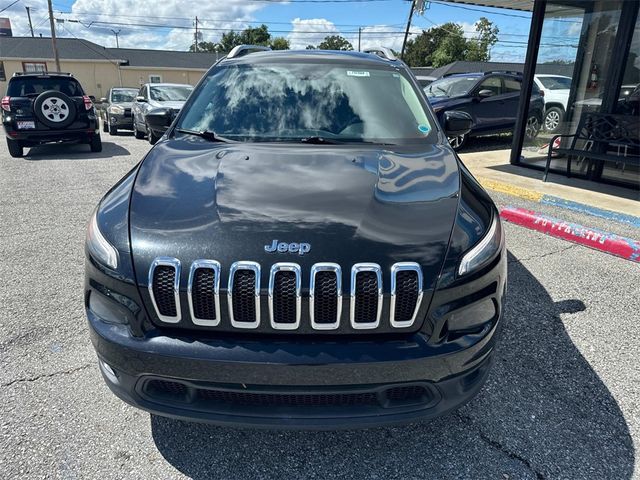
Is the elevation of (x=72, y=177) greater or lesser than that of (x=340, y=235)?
lesser

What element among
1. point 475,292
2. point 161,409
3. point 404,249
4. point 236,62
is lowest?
point 161,409

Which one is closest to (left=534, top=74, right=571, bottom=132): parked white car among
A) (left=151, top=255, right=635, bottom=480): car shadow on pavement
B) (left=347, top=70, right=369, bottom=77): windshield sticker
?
(left=347, top=70, right=369, bottom=77): windshield sticker

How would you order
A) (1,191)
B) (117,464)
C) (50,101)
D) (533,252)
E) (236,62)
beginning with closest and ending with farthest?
(117,464) < (236,62) < (533,252) < (1,191) < (50,101)

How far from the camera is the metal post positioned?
7861mm

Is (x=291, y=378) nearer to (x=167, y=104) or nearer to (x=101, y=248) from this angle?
(x=101, y=248)

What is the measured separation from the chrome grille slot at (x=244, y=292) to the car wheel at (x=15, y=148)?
10.8 meters

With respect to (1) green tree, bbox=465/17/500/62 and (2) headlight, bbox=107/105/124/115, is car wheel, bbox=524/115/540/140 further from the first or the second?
(1) green tree, bbox=465/17/500/62

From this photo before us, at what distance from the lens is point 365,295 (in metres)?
1.73

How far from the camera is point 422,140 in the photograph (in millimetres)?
2924

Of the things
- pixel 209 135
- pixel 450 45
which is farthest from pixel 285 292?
pixel 450 45

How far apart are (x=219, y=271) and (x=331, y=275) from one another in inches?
16.3

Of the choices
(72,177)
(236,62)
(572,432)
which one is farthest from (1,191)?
(572,432)

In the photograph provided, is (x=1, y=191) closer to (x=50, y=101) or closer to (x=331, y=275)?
(x=50, y=101)

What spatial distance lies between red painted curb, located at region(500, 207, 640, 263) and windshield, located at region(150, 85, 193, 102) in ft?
33.6
